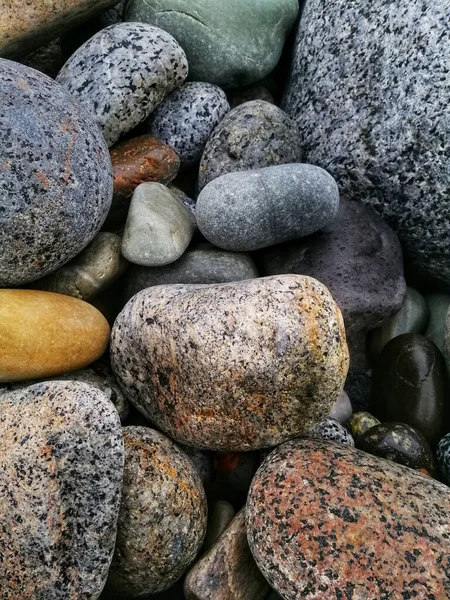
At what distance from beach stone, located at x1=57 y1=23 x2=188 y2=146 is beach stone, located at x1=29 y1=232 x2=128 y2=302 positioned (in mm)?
564

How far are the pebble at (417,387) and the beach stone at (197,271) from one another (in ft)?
2.68

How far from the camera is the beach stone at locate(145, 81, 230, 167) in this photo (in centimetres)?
317

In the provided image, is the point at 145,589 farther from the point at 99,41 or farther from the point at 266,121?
the point at 99,41

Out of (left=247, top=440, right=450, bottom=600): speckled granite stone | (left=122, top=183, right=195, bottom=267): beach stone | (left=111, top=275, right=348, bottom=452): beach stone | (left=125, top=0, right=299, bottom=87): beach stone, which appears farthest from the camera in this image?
(left=125, top=0, right=299, bottom=87): beach stone

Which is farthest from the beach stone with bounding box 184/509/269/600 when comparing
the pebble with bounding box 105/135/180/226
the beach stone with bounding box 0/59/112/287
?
the pebble with bounding box 105/135/180/226

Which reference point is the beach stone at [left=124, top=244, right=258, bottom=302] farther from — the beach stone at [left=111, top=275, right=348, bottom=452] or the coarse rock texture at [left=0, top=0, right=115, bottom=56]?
the coarse rock texture at [left=0, top=0, right=115, bottom=56]

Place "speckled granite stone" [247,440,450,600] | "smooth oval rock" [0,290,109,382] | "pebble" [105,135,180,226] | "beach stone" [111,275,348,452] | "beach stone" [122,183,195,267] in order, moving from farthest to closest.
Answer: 1. "pebble" [105,135,180,226]
2. "beach stone" [122,183,195,267]
3. "smooth oval rock" [0,290,109,382]
4. "beach stone" [111,275,348,452]
5. "speckled granite stone" [247,440,450,600]

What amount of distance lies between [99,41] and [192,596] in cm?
246

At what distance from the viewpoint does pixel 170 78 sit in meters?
3.04

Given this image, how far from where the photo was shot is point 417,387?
2.96 m

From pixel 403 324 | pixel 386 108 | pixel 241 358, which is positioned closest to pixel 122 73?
pixel 386 108

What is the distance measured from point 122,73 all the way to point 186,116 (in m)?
0.41

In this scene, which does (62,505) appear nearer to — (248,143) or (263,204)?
(263,204)

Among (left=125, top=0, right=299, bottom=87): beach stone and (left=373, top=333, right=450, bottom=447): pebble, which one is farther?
(left=125, top=0, right=299, bottom=87): beach stone
